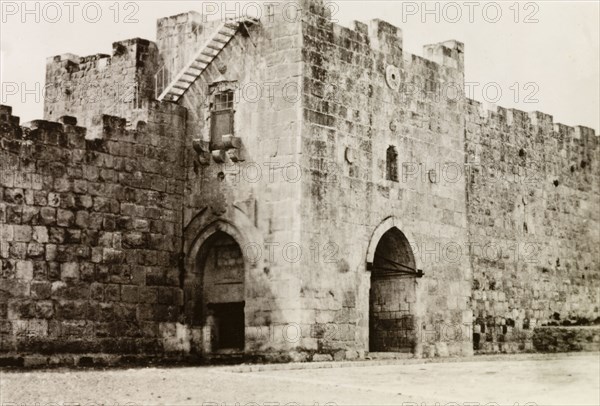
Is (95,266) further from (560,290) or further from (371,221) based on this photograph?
(560,290)

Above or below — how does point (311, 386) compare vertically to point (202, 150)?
below

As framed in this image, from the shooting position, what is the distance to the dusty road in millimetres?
14102

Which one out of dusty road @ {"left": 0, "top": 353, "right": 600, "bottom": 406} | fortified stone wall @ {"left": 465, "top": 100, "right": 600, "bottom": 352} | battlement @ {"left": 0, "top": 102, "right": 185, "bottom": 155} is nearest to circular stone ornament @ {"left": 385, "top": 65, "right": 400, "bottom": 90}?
fortified stone wall @ {"left": 465, "top": 100, "right": 600, "bottom": 352}

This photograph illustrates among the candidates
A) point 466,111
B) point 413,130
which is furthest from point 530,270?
point 413,130

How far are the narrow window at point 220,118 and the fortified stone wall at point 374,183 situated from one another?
1879 mm

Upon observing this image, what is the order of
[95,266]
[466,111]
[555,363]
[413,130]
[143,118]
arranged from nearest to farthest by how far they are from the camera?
1. [555,363]
2. [95,266]
3. [143,118]
4. [413,130]
5. [466,111]

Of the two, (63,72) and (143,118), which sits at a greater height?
(63,72)

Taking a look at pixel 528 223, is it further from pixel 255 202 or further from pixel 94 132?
pixel 94 132

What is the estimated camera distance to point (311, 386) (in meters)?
15.6

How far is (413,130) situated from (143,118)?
6.00m

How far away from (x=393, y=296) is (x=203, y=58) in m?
6.67

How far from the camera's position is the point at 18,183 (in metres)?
19.9

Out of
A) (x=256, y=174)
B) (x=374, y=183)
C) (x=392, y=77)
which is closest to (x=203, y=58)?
(x=256, y=174)

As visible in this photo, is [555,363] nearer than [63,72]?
Yes
